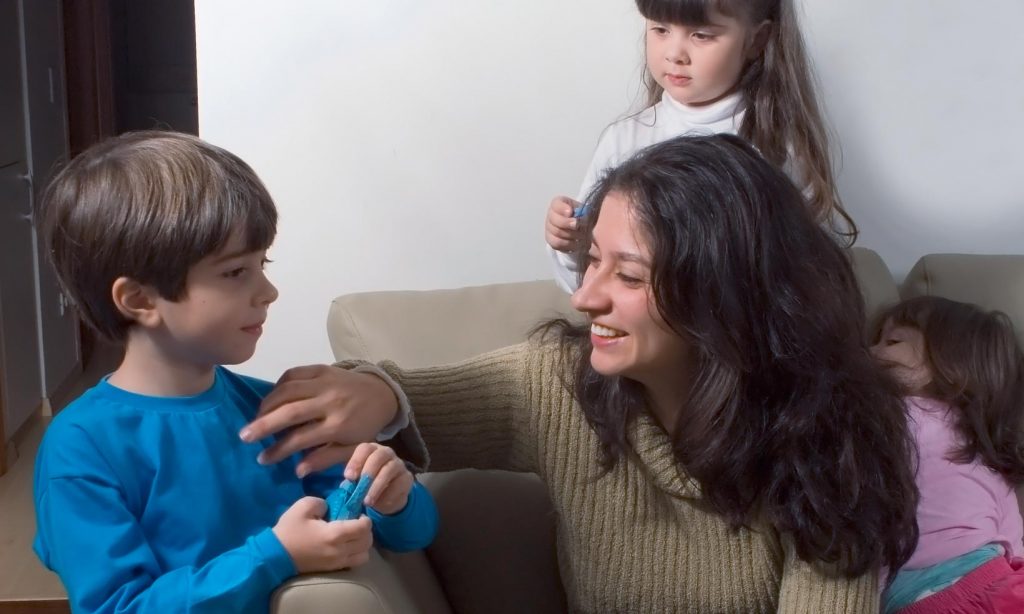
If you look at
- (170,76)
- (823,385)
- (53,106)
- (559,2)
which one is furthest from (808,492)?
(170,76)

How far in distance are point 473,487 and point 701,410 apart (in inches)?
18.3

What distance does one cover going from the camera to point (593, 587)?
1.42 metres

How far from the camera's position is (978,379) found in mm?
1701

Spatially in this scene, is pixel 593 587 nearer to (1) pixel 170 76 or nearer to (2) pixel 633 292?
(2) pixel 633 292

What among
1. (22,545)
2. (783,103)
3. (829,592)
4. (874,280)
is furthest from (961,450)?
(22,545)

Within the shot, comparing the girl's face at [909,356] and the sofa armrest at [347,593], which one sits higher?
the girl's face at [909,356]

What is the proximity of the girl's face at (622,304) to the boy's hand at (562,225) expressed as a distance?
31cm

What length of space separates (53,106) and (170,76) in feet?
6.05

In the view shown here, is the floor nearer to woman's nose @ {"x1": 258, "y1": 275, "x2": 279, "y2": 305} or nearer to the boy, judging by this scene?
the boy

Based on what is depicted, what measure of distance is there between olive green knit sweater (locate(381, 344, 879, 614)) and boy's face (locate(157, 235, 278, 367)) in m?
0.31

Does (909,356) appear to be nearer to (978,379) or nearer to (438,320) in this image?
(978,379)

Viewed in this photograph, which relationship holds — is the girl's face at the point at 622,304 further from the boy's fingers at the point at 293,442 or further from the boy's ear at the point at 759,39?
the boy's ear at the point at 759,39

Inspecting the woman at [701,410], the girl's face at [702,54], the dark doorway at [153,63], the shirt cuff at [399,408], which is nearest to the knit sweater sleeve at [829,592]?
the woman at [701,410]

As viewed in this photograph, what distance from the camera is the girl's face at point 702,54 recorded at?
5.25ft
